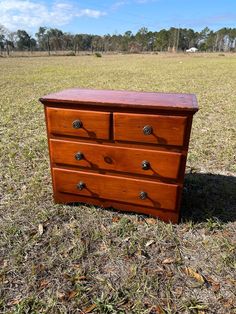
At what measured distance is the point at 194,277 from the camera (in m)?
2.18

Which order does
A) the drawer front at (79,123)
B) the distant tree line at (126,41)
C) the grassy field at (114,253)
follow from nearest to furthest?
the grassy field at (114,253), the drawer front at (79,123), the distant tree line at (126,41)

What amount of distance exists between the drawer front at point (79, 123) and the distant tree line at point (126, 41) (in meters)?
65.2

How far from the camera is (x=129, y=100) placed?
249cm

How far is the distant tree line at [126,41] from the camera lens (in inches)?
2923

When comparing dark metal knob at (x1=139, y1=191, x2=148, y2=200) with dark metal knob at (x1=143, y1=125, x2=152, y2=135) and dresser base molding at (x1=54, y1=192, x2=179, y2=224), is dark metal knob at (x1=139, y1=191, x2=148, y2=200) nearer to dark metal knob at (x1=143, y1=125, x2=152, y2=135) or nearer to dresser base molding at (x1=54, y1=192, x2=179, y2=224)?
dresser base molding at (x1=54, y1=192, x2=179, y2=224)

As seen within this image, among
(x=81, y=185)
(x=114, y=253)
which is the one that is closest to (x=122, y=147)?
(x=81, y=185)

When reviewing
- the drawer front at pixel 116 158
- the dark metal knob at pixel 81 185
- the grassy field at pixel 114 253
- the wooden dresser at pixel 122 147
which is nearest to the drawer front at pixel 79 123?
the wooden dresser at pixel 122 147

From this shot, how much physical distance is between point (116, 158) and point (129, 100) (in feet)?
1.77

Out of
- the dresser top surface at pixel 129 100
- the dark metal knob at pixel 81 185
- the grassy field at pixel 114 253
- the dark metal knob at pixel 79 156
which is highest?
the dresser top surface at pixel 129 100

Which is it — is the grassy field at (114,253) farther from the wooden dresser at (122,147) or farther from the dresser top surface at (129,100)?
the dresser top surface at (129,100)

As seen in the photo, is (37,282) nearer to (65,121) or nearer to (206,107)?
(65,121)

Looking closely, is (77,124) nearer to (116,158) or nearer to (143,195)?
(116,158)

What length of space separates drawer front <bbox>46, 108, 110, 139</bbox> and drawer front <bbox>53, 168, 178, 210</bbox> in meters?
0.42

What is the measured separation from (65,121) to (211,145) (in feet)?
9.76
